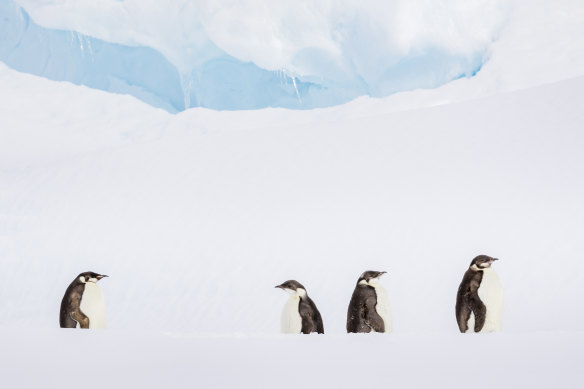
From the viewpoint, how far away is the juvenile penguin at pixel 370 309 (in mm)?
3467

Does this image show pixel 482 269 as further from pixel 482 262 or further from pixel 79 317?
pixel 79 317

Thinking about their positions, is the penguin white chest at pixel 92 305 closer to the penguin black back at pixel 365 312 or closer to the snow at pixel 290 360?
the snow at pixel 290 360

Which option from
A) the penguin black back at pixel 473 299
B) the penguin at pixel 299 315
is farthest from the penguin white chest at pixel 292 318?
the penguin black back at pixel 473 299

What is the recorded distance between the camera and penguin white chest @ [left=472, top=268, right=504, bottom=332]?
11.3 ft

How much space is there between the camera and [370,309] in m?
3.47

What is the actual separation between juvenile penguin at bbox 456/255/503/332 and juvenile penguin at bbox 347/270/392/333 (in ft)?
1.19

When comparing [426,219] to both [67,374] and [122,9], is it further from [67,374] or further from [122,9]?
[122,9]

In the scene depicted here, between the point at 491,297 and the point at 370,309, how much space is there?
55cm

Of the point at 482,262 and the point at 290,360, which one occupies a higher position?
the point at 482,262

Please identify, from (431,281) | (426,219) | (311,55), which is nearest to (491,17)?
(311,55)

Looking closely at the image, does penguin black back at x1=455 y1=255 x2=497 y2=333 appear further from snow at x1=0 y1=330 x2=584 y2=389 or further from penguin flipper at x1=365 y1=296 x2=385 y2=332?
snow at x1=0 y1=330 x2=584 y2=389

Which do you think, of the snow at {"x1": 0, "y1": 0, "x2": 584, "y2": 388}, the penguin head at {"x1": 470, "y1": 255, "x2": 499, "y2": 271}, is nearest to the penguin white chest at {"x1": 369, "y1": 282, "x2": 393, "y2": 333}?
the penguin head at {"x1": 470, "y1": 255, "x2": 499, "y2": 271}

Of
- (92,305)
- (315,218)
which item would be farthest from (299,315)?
(315,218)

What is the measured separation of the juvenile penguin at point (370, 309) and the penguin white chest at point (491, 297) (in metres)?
0.44
